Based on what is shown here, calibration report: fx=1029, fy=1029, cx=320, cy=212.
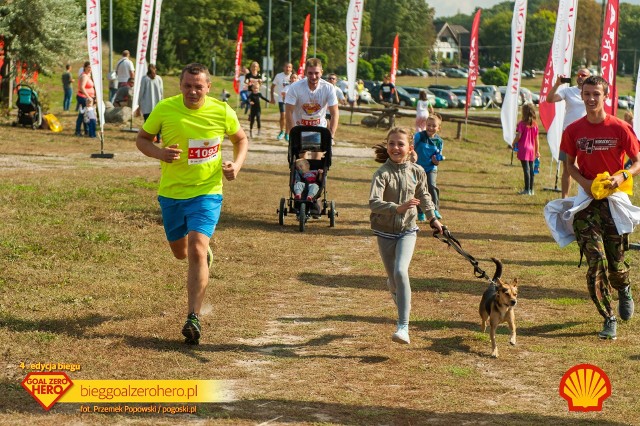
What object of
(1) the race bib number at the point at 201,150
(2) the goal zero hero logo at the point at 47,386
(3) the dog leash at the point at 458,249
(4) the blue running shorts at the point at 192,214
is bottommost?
(2) the goal zero hero logo at the point at 47,386

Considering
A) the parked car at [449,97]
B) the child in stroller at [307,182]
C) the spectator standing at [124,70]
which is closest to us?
the child in stroller at [307,182]

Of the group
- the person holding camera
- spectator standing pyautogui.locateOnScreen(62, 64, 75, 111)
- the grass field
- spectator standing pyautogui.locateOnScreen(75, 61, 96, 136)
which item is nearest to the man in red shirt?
the grass field

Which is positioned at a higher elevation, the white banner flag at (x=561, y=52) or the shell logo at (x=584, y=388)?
the white banner flag at (x=561, y=52)

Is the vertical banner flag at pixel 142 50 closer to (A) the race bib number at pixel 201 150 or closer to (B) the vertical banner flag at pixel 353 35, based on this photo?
(B) the vertical banner flag at pixel 353 35

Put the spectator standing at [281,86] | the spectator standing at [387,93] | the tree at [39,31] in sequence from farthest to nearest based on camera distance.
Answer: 1. the spectator standing at [387,93]
2. the tree at [39,31]
3. the spectator standing at [281,86]

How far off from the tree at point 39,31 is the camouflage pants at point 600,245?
87.9 ft

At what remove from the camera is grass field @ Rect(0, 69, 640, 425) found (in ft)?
20.8

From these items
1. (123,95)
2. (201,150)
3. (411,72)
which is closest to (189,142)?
(201,150)

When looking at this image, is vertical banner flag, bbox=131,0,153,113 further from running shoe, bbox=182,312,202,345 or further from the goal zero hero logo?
the goal zero hero logo

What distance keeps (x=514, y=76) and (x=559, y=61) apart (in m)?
3.81

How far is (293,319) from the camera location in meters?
8.81

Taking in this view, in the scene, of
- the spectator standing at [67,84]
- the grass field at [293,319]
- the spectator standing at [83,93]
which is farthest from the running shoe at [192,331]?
the spectator standing at [67,84]

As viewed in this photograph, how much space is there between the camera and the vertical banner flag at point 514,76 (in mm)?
21797

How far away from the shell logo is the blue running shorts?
2873mm
